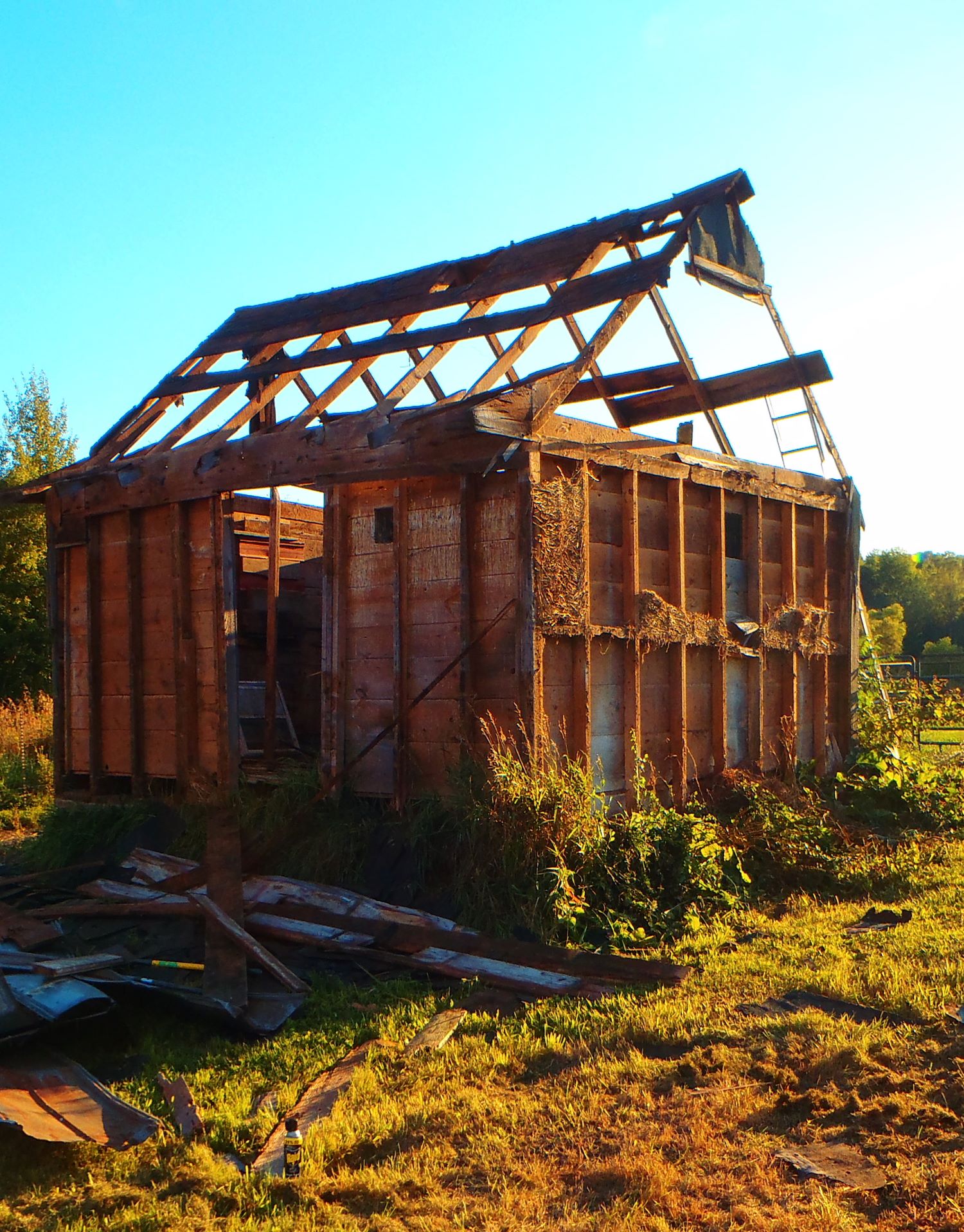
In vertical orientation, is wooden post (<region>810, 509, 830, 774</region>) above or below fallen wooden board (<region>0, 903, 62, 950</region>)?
above

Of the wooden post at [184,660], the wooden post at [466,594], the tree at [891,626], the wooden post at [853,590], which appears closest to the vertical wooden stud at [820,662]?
the wooden post at [853,590]

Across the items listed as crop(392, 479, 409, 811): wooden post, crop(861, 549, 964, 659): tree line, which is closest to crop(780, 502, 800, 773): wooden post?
crop(392, 479, 409, 811): wooden post

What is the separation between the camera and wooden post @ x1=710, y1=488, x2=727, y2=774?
9.98m

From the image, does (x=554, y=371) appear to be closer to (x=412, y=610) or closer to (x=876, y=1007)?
(x=412, y=610)

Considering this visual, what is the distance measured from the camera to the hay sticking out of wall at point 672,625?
9.14 m

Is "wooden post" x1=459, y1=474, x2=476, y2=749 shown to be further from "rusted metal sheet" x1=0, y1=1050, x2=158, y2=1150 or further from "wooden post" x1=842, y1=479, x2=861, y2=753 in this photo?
"wooden post" x1=842, y1=479, x2=861, y2=753

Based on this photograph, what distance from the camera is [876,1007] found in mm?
5738

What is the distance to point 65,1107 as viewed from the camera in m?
4.66

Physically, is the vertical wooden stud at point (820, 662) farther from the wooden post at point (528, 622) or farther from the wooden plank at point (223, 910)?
the wooden plank at point (223, 910)

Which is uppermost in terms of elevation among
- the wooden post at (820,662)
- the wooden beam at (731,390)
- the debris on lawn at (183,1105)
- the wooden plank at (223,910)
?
the wooden beam at (731,390)

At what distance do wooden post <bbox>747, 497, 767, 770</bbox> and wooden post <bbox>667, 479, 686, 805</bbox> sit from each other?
1.27 metres

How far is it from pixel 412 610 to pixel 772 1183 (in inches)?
219

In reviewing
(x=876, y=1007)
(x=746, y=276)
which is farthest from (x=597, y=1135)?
(x=746, y=276)

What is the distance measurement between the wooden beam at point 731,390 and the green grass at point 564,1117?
21.0ft
